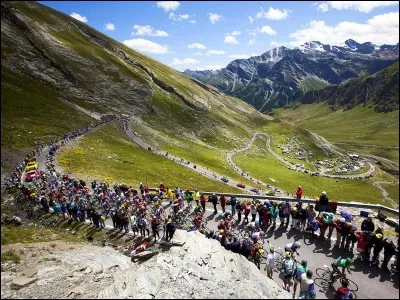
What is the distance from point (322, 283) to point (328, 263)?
10.2ft

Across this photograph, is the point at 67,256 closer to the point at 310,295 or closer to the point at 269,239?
the point at 269,239

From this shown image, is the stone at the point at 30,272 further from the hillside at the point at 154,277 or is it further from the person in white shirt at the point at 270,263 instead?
the person in white shirt at the point at 270,263

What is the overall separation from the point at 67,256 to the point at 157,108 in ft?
423

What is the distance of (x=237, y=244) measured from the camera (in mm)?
26109

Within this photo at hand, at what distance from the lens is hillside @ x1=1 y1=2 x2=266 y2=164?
332 ft

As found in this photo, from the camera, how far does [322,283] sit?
2306cm

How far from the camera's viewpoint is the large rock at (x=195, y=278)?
20438mm

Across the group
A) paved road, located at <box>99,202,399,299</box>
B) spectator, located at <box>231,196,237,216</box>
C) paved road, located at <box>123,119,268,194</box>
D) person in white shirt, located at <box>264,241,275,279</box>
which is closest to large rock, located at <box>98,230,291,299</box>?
person in white shirt, located at <box>264,241,275,279</box>

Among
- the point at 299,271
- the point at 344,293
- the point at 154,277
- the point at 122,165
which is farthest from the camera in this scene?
the point at 122,165

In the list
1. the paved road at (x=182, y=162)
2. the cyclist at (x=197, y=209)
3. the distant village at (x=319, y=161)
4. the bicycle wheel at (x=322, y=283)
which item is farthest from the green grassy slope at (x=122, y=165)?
the distant village at (x=319, y=161)

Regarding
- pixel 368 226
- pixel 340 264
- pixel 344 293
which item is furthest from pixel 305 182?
pixel 344 293

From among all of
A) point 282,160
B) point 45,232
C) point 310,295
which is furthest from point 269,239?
point 282,160

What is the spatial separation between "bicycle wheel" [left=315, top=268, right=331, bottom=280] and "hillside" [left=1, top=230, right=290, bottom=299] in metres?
3.97

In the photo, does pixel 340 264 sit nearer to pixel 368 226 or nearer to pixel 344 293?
pixel 344 293
